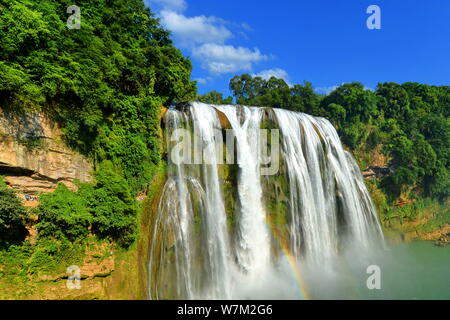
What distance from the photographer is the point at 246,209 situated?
11.7 m

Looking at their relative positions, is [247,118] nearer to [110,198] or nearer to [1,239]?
[110,198]

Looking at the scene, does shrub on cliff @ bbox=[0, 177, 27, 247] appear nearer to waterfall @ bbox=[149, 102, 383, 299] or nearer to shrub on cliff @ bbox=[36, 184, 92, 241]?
shrub on cliff @ bbox=[36, 184, 92, 241]

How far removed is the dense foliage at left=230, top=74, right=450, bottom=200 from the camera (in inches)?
884

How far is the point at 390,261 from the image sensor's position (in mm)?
16016

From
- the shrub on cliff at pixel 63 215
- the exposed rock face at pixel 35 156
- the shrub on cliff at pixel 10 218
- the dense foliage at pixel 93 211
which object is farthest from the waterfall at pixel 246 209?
the shrub on cliff at pixel 10 218

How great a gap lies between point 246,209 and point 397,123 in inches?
938

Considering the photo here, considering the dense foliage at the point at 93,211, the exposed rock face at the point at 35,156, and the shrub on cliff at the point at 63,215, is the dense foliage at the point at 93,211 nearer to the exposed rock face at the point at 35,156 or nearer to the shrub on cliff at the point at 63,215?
the shrub on cliff at the point at 63,215

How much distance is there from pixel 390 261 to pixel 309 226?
7.87 metres

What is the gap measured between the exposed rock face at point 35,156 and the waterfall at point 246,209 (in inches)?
137

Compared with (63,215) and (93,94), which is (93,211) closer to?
(63,215)

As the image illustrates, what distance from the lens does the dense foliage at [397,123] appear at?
2245 centimetres

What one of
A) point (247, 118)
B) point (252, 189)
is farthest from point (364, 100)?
point (252, 189)

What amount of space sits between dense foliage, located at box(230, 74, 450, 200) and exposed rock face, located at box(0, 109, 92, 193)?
23.6 metres
